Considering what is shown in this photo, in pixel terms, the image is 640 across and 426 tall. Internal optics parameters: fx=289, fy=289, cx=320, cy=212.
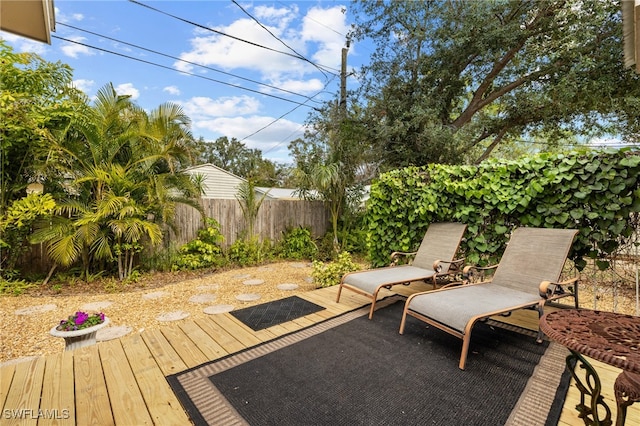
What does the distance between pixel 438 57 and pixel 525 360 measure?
6.71 metres

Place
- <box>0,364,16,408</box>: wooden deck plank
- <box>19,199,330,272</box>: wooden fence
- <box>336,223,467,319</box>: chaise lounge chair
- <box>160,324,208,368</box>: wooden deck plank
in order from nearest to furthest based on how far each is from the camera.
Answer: <box>0,364,16,408</box>: wooden deck plank, <box>160,324,208,368</box>: wooden deck plank, <box>336,223,467,319</box>: chaise lounge chair, <box>19,199,330,272</box>: wooden fence

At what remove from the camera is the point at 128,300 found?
164 inches

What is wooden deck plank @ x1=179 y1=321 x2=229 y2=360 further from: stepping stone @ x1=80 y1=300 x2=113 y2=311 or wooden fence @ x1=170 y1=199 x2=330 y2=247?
wooden fence @ x1=170 y1=199 x2=330 y2=247

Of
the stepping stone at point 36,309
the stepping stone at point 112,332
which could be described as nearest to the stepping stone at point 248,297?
the stepping stone at point 112,332

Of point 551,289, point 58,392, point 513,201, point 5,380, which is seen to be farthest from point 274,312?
point 513,201

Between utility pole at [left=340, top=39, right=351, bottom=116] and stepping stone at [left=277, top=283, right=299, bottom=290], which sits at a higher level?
utility pole at [left=340, top=39, right=351, bottom=116]

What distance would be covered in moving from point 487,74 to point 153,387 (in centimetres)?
874

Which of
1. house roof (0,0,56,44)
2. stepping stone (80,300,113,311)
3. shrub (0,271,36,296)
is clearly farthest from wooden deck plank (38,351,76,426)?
shrub (0,271,36,296)

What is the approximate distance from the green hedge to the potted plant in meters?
3.77

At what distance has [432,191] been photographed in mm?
Result: 4113

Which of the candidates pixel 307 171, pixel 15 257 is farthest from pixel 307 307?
pixel 15 257

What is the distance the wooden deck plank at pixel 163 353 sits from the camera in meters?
2.19

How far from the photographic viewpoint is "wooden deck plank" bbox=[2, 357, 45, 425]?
5.44 ft

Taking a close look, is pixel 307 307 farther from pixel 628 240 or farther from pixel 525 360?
pixel 628 240
